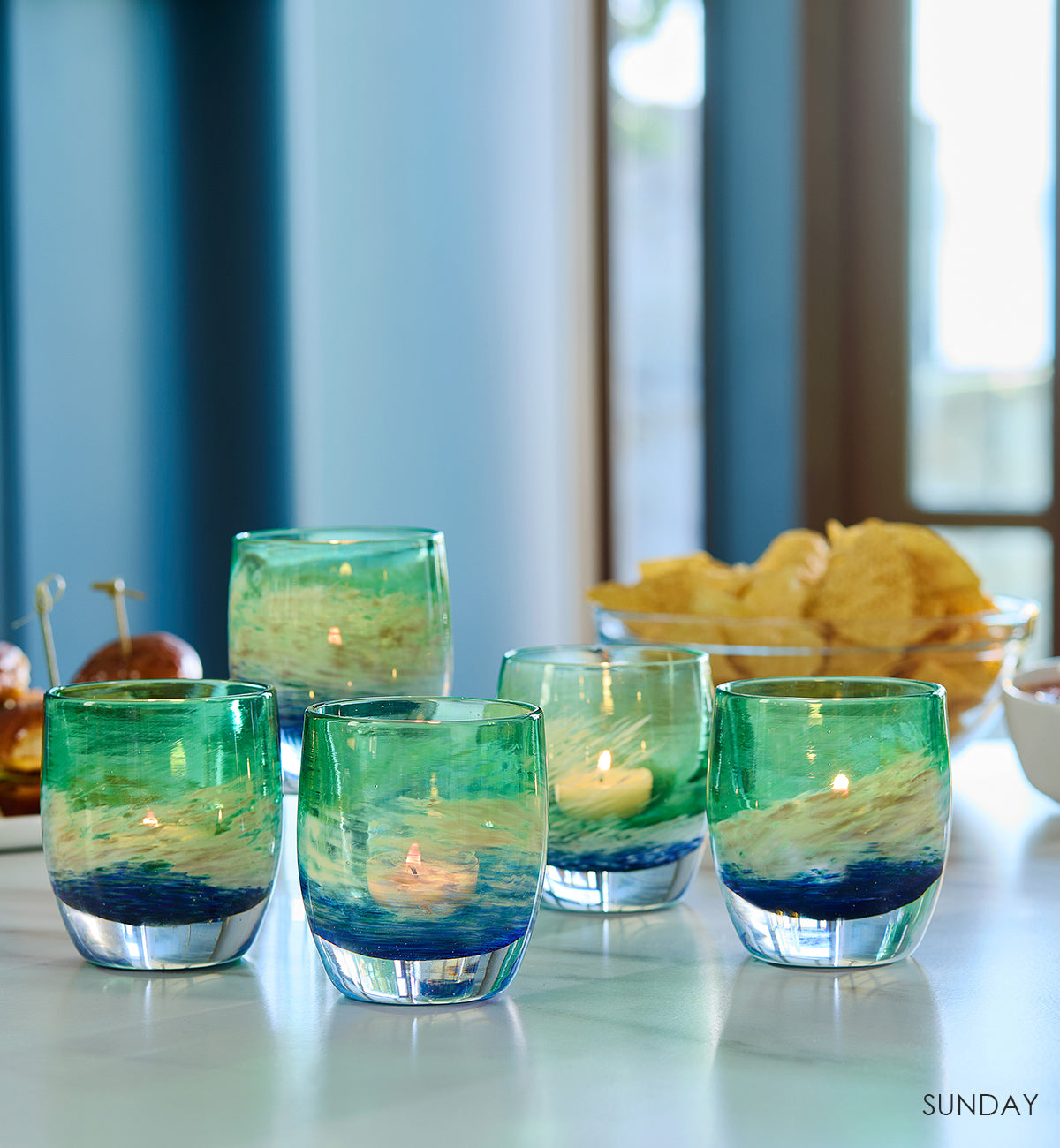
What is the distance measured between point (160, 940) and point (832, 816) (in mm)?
243

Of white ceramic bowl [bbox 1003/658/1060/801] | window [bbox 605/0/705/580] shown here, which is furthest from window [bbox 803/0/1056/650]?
white ceramic bowl [bbox 1003/658/1060/801]

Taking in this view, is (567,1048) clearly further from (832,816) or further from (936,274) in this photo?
(936,274)

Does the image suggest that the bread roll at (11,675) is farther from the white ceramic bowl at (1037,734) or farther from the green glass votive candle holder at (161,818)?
the white ceramic bowl at (1037,734)

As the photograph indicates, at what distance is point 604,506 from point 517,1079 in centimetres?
270

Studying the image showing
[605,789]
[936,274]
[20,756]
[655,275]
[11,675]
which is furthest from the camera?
[655,275]

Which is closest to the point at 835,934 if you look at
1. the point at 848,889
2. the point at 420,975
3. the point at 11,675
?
the point at 848,889

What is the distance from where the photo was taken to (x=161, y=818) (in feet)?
1.67

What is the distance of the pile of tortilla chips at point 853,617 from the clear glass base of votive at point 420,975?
0.39 metres

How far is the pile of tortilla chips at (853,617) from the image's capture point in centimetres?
84

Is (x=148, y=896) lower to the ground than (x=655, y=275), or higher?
lower

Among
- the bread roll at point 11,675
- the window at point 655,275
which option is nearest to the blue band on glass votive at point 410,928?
the bread roll at point 11,675

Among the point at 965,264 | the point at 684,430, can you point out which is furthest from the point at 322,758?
the point at 684,430

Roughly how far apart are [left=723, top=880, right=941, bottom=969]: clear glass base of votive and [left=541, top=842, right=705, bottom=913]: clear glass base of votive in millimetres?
79

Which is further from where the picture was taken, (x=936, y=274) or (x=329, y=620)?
(x=936, y=274)
